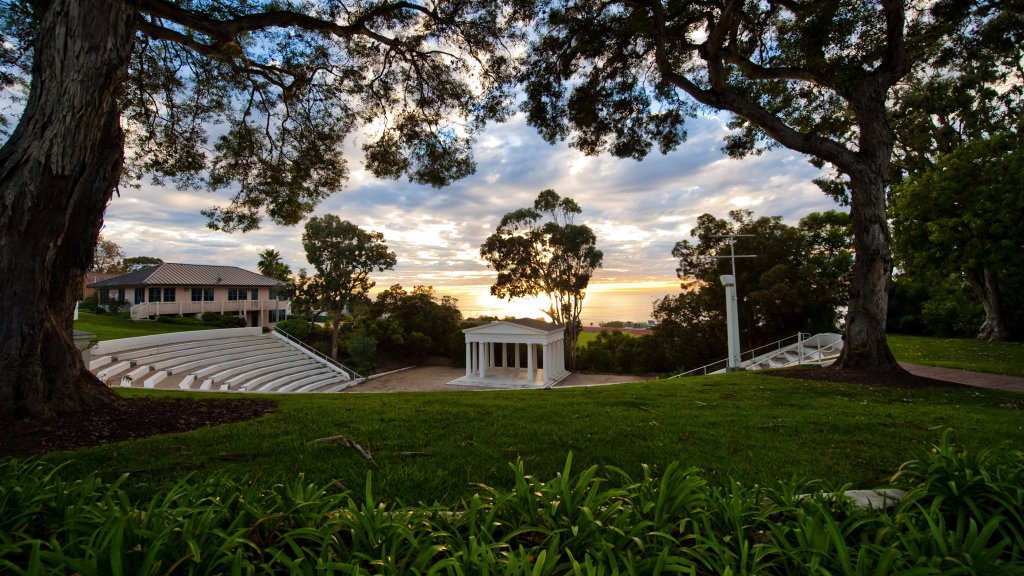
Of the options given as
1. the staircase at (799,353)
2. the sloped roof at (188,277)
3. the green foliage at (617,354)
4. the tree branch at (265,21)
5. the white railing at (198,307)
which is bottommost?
the green foliage at (617,354)

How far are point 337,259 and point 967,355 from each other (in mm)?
27204

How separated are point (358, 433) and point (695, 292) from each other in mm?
21077

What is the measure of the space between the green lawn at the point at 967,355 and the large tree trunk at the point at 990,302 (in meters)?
1.03

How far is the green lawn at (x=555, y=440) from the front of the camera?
10.0 ft

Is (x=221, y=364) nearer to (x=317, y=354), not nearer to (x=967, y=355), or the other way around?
(x=317, y=354)

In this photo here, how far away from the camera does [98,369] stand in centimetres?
1340

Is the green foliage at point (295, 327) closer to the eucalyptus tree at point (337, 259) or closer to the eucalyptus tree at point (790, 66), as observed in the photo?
the eucalyptus tree at point (337, 259)

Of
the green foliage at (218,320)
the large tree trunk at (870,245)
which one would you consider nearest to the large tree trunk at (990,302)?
the large tree trunk at (870,245)

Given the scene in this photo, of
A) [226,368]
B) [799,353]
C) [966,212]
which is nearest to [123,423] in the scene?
[226,368]

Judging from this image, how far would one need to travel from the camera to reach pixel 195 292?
2947 cm

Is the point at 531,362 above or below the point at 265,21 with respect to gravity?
below

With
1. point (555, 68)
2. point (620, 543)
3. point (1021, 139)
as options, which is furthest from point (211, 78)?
point (1021, 139)

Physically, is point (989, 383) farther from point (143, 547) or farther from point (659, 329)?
point (659, 329)

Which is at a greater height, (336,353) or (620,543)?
(620,543)
